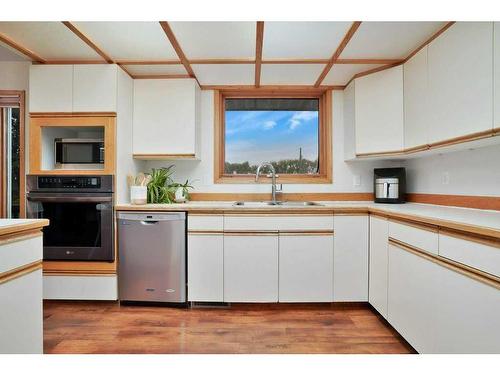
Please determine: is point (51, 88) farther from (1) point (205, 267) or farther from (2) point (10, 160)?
(1) point (205, 267)

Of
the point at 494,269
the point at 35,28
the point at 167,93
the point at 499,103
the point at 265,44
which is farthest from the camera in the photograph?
the point at 167,93

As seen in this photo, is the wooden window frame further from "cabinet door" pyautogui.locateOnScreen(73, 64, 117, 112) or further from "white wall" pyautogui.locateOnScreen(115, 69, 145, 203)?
"cabinet door" pyautogui.locateOnScreen(73, 64, 117, 112)

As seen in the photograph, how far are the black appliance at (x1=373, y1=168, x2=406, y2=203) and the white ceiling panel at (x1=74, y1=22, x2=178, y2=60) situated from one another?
208cm

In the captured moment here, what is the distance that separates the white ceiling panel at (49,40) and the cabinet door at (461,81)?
2432 mm

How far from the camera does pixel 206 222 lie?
7.84ft

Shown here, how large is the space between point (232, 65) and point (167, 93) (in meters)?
0.69

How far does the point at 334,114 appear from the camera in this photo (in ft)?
9.76

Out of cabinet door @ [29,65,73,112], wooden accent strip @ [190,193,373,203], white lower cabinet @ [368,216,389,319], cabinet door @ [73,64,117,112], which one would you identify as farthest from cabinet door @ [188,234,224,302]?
cabinet door @ [29,65,73,112]

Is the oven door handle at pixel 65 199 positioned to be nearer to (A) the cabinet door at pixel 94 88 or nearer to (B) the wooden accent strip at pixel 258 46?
(A) the cabinet door at pixel 94 88

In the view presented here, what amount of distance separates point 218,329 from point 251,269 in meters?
0.52

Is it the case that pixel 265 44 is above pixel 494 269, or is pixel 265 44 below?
above

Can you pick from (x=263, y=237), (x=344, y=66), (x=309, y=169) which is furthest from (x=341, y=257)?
(x=344, y=66)

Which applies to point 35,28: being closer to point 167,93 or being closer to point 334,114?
point 167,93

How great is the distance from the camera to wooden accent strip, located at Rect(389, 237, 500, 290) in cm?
119
